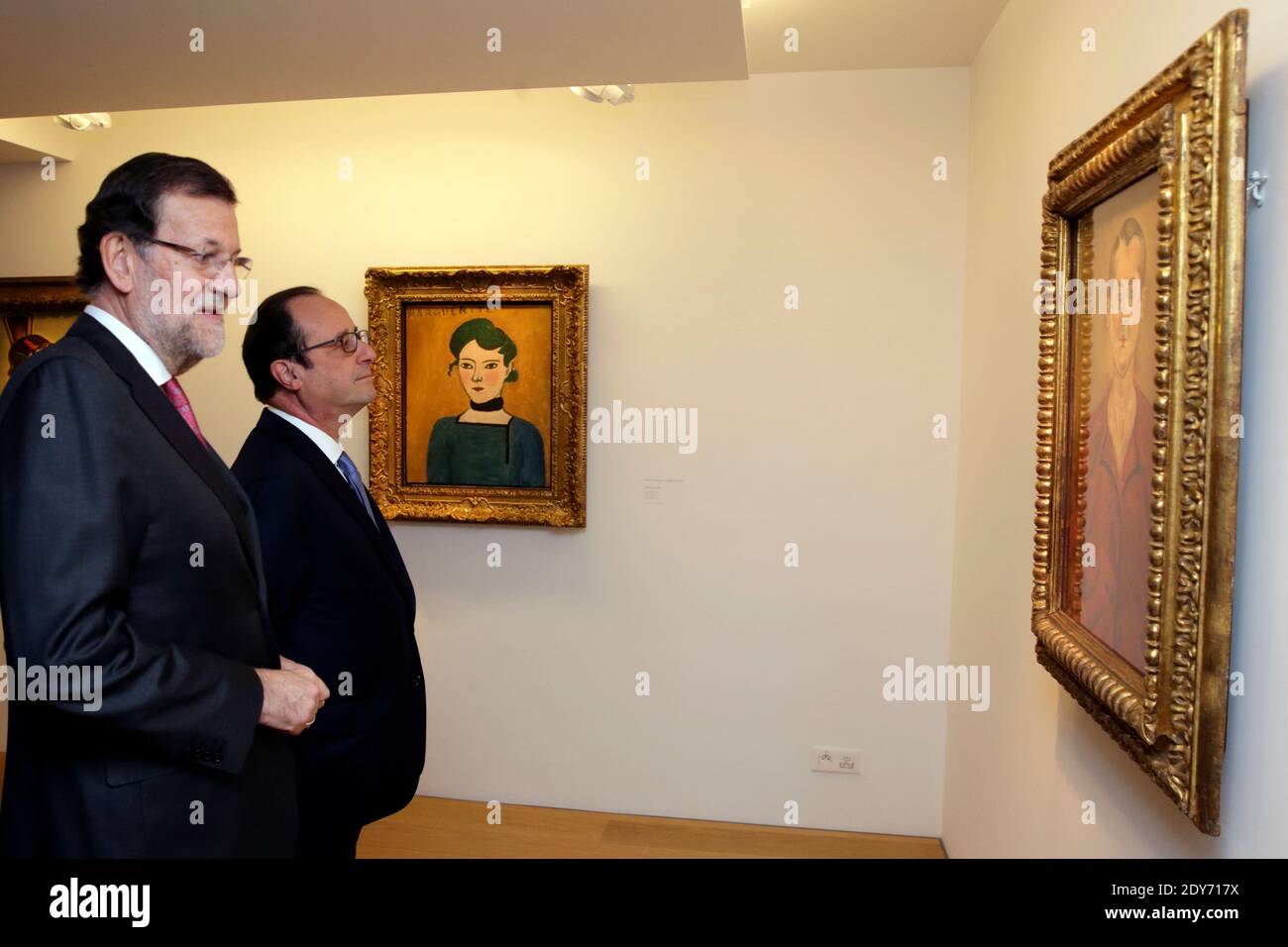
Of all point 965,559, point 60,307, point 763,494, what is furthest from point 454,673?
point 60,307

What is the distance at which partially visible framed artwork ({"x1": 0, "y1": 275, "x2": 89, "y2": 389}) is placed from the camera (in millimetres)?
4102

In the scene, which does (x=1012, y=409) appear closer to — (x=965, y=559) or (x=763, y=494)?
(x=965, y=559)

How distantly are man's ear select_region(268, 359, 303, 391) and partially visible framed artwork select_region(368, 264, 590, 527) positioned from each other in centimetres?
148

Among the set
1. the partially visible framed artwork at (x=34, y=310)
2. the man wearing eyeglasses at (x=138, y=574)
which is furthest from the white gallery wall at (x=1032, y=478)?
the partially visible framed artwork at (x=34, y=310)

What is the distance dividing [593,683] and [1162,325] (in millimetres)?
2761

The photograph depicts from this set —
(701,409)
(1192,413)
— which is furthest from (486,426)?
(1192,413)

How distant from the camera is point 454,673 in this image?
387 centimetres

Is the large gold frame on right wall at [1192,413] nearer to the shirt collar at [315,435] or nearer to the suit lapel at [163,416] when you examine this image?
the suit lapel at [163,416]

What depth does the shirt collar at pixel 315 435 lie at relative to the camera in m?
2.21

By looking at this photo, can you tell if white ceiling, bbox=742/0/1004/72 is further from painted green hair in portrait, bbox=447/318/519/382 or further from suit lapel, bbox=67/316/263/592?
suit lapel, bbox=67/316/263/592

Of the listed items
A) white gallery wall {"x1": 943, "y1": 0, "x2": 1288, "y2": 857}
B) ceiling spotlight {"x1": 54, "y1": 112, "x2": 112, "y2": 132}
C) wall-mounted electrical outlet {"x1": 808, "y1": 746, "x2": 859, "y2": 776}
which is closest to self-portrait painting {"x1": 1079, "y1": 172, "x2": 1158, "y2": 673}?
white gallery wall {"x1": 943, "y1": 0, "x2": 1288, "y2": 857}

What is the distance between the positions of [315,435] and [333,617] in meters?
0.46

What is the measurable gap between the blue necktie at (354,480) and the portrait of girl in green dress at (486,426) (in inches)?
53.2

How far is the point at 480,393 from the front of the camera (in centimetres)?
373
